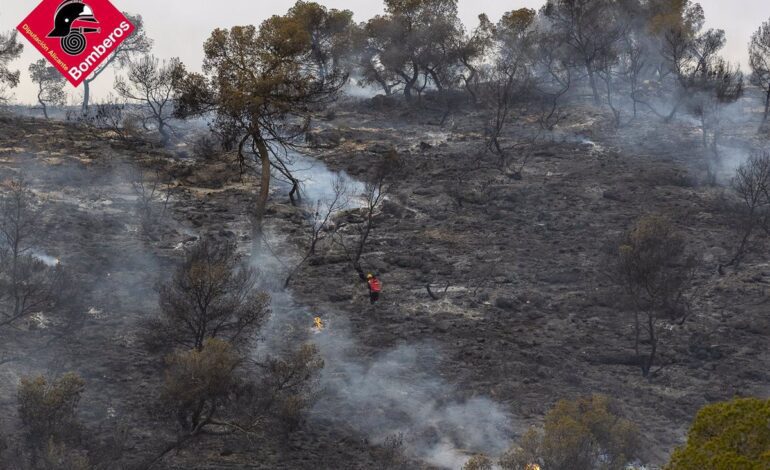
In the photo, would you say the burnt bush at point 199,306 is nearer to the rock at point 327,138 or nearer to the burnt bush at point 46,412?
the burnt bush at point 46,412

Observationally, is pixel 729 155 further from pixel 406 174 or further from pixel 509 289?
pixel 509 289

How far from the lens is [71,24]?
107 feet

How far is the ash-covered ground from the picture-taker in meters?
18.7

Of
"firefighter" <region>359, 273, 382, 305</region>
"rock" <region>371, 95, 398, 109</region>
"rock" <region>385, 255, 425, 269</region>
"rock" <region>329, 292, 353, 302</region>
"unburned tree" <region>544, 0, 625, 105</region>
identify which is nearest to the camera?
"firefighter" <region>359, 273, 382, 305</region>

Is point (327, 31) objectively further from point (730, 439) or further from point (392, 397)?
point (730, 439)

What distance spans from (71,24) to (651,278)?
77.1ft

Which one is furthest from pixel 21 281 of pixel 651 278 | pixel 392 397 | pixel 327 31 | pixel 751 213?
pixel 327 31

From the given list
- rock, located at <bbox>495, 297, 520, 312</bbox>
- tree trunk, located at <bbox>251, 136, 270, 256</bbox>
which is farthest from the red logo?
rock, located at <bbox>495, 297, 520, 312</bbox>

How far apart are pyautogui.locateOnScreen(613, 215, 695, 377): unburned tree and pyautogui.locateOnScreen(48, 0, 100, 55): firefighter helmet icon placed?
21846 mm

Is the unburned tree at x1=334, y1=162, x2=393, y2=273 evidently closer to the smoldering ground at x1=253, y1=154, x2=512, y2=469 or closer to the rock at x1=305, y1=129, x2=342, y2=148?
the smoldering ground at x1=253, y1=154, x2=512, y2=469

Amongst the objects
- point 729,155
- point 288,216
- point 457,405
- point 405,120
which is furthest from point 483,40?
point 457,405

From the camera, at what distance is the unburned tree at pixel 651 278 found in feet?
73.9

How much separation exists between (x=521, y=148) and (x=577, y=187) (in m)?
5.87

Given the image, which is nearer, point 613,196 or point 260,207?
point 260,207
